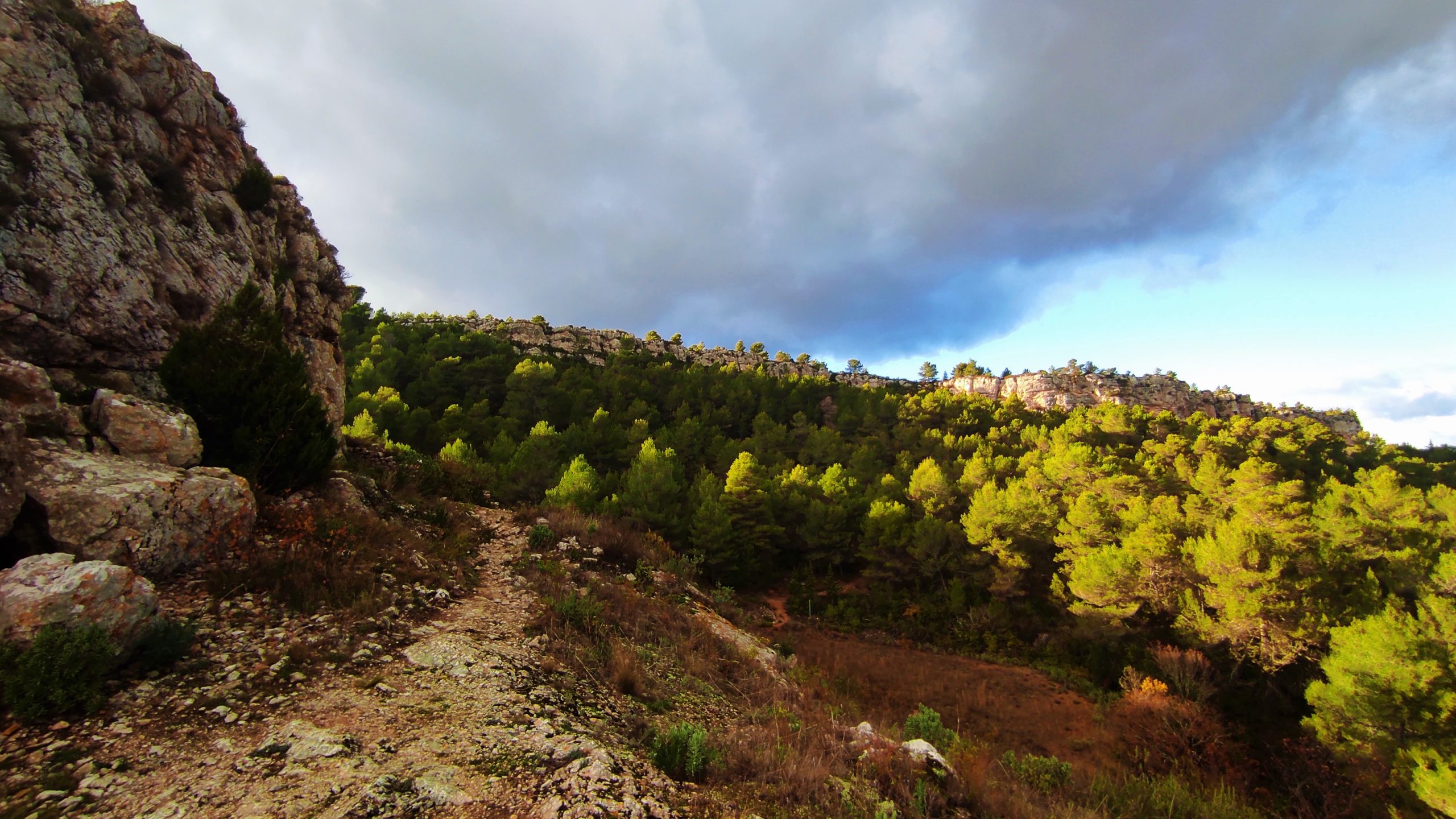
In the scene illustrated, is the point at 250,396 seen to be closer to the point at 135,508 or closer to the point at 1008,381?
the point at 135,508

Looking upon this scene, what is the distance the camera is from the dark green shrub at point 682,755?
4.39 metres

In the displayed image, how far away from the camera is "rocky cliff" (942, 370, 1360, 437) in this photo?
8725 centimetres

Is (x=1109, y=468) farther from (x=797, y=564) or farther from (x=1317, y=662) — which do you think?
(x=797, y=564)

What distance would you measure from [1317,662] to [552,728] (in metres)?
22.7

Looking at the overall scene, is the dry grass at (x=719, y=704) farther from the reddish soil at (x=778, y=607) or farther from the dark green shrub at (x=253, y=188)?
the reddish soil at (x=778, y=607)

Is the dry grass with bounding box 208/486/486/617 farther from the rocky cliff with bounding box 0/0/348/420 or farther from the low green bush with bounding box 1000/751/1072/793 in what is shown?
the low green bush with bounding box 1000/751/1072/793

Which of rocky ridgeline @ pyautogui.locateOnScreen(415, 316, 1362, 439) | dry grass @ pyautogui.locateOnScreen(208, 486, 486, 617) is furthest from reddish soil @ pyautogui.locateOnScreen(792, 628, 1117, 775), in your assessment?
rocky ridgeline @ pyautogui.locateOnScreen(415, 316, 1362, 439)

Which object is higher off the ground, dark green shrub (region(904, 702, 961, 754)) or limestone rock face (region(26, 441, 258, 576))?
limestone rock face (region(26, 441, 258, 576))

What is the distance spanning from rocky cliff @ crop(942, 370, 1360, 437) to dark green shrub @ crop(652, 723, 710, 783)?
3423 inches

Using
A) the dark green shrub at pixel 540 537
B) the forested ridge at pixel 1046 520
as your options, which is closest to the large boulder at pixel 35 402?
the dark green shrub at pixel 540 537

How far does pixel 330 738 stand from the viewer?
13.0 feet

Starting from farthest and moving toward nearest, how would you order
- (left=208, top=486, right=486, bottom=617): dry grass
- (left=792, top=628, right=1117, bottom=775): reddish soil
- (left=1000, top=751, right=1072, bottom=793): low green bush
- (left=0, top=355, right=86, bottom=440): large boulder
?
(left=792, top=628, right=1117, bottom=775): reddish soil, (left=1000, top=751, right=1072, bottom=793): low green bush, (left=208, top=486, right=486, bottom=617): dry grass, (left=0, top=355, right=86, bottom=440): large boulder

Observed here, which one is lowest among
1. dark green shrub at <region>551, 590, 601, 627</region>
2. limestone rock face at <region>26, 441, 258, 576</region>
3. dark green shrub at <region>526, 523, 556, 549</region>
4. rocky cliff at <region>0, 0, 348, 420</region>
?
dark green shrub at <region>551, 590, 601, 627</region>

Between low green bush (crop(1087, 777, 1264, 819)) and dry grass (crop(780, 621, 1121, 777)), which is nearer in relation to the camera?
low green bush (crop(1087, 777, 1264, 819))
